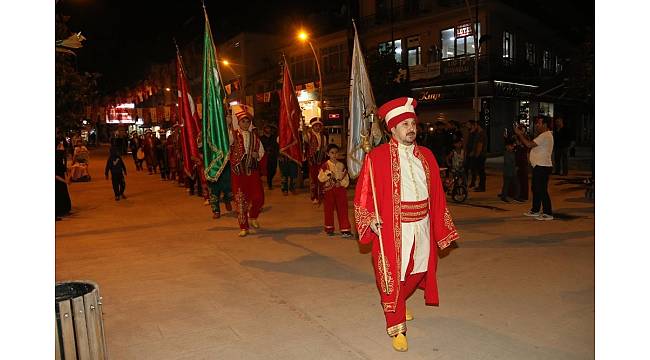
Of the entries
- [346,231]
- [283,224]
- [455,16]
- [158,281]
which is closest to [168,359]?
[158,281]

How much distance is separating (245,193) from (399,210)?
16.6 ft

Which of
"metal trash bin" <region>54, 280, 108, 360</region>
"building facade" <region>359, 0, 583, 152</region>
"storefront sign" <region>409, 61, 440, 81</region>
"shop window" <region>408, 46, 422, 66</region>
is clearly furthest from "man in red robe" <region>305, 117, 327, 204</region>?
"shop window" <region>408, 46, 422, 66</region>

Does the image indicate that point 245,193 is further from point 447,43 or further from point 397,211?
point 447,43

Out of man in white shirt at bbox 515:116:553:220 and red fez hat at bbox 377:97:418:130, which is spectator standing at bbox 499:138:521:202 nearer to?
man in white shirt at bbox 515:116:553:220

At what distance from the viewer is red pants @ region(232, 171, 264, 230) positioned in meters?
8.78

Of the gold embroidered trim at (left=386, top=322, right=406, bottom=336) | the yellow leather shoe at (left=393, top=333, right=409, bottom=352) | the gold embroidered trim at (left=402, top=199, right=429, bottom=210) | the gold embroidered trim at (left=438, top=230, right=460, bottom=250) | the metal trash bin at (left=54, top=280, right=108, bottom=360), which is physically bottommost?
the yellow leather shoe at (left=393, top=333, right=409, bottom=352)

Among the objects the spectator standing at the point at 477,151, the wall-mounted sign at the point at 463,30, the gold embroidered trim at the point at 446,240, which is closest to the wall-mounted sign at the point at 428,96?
the wall-mounted sign at the point at 463,30

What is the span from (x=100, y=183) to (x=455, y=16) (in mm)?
20690

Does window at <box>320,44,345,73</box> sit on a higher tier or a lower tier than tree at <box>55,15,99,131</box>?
higher

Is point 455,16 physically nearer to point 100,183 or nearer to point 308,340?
point 100,183

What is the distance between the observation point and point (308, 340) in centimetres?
441

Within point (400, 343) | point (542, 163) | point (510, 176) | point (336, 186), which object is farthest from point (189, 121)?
point (400, 343)

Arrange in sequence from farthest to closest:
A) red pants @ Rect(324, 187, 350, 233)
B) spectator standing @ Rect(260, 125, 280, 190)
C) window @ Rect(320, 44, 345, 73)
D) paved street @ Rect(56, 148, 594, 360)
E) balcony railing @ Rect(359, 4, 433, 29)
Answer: window @ Rect(320, 44, 345, 73), balcony railing @ Rect(359, 4, 433, 29), spectator standing @ Rect(260, 125, 280, 190), red pants @ Rect(324, 187, 350, 233), paved street @ Rect(56, 148, 594, 360)

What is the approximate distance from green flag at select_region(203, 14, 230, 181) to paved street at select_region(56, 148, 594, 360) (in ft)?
3.78
